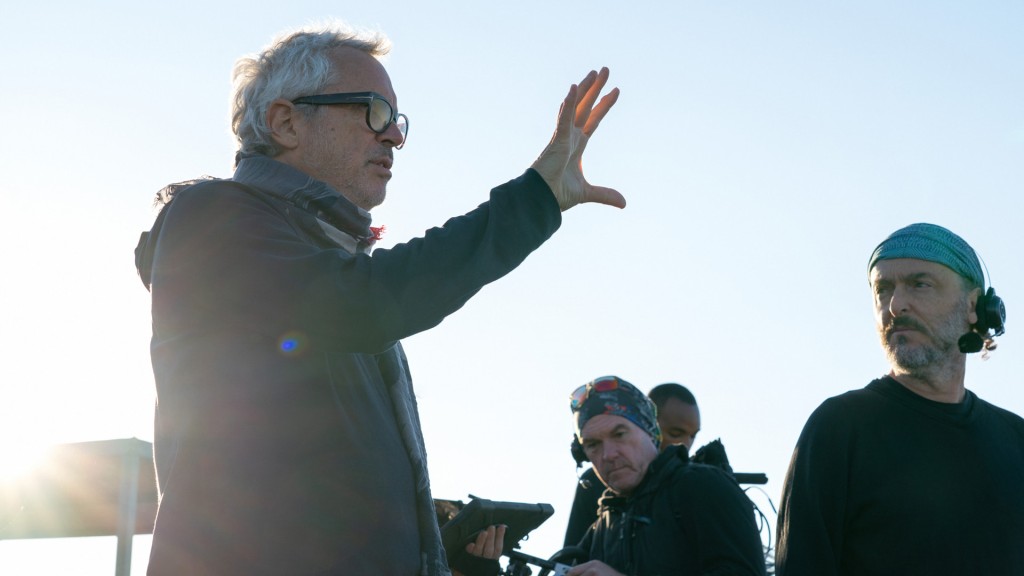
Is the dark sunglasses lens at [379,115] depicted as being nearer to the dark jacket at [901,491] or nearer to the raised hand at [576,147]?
the raised hand at [576,147]

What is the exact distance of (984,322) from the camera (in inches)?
178

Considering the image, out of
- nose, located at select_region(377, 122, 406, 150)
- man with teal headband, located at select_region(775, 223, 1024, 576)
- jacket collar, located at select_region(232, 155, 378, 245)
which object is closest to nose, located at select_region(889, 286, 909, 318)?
man with teal headband, located at select_region(775, 223, 1024, 576)

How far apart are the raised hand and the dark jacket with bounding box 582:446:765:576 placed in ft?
8.41

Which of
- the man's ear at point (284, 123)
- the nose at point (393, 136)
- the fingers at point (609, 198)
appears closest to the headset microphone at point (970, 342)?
the fingers at point (609, 198)

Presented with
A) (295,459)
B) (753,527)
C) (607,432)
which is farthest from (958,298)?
(295,459)

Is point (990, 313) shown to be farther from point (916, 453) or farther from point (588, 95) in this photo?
point (588, 95)

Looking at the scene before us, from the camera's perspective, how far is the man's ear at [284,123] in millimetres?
2947

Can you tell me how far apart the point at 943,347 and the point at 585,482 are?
2556 millimetres

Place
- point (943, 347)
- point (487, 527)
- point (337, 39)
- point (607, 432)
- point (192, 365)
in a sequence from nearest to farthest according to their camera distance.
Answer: point (192, 365), point (337, 39), point (487, 527), point (943, 347), point (607, 432)

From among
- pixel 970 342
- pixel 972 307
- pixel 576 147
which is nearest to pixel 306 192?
pixel 576 147

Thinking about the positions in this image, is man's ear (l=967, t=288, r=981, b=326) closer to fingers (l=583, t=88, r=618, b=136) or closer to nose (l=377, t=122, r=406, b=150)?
fingers (l=583, t=88, r=618, b=136)

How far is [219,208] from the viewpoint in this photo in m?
2.56

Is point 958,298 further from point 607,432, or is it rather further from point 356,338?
point 356,338

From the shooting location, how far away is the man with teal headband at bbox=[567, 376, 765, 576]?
4.87m
